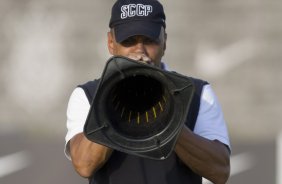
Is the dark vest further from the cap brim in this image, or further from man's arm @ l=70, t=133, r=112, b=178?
the cap brim

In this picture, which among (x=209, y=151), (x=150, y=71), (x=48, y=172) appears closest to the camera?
(x=150, y=71)

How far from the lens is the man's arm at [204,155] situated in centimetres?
248

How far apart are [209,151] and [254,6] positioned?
2.87 m

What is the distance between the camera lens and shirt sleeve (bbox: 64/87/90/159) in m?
2.69

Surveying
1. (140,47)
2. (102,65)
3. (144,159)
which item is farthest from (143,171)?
(102,65)

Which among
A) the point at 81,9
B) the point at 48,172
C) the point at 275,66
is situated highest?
the point at 81,9

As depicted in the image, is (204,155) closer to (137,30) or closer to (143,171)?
(143,171)

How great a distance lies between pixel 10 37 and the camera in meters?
5.25

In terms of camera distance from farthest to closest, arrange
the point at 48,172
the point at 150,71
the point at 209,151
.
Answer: the point at 48,172
the point at 209,151
the point at 150,71

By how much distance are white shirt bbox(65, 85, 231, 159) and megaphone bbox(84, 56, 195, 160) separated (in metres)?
0.22

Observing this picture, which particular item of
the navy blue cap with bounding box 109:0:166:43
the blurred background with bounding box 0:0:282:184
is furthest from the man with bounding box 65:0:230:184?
the blurred background with bounding box 0:0:282:184

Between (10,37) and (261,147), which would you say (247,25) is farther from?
(10,37)

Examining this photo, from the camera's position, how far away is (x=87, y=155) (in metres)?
2.53

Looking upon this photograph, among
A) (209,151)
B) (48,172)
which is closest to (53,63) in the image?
(48,172)
